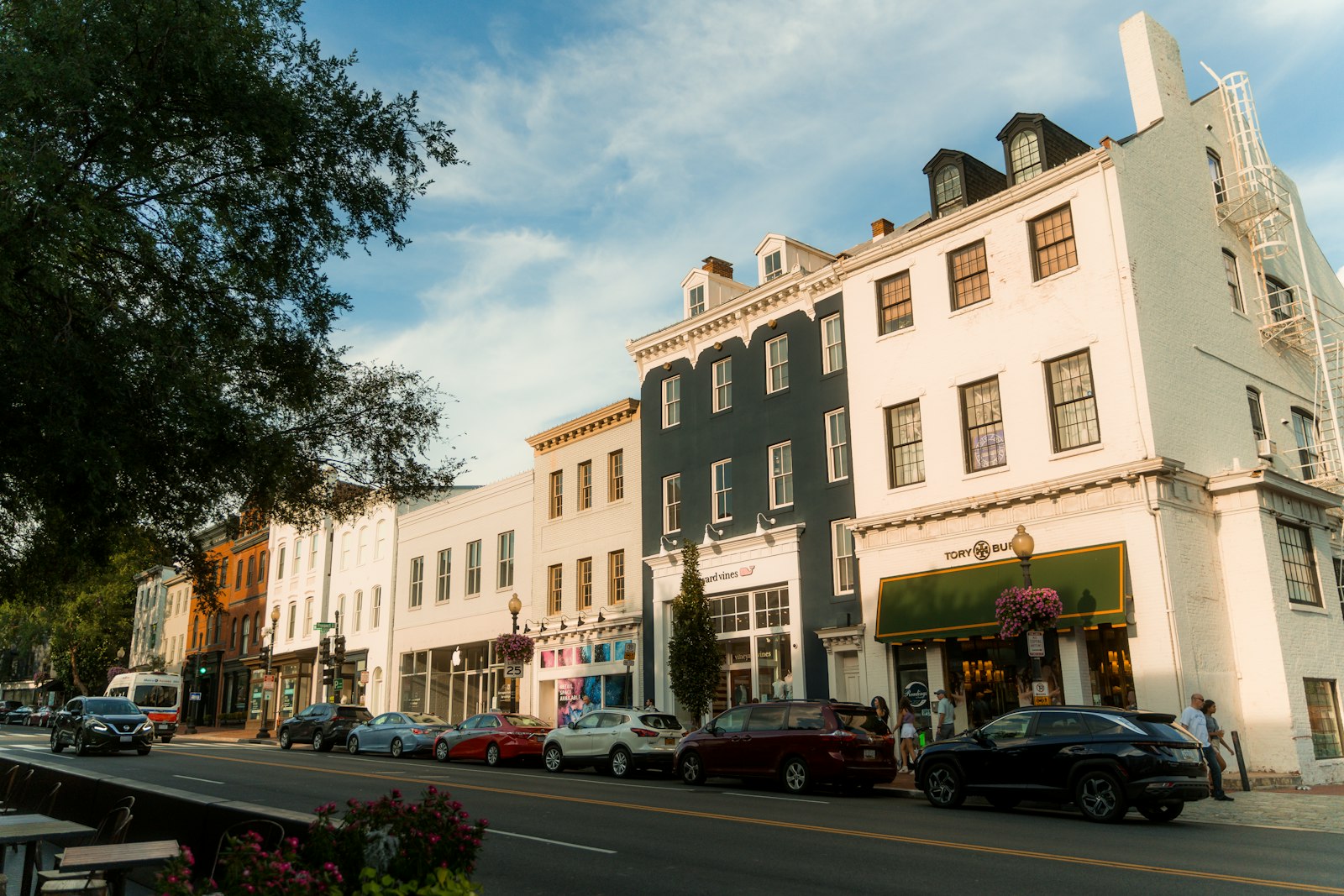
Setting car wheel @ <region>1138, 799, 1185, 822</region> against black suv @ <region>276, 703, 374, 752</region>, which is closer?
car wheel @ <region>1138, 799, 1185, 822</region>

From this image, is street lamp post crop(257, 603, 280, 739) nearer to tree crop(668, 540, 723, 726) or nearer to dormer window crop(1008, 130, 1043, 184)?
tree crop(668, 540, 723, 726)

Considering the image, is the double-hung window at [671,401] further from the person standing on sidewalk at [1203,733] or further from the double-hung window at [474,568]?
the person standing on sidewalk at [1203,733]

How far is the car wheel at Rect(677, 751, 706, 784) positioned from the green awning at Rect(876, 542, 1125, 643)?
19.0 ft

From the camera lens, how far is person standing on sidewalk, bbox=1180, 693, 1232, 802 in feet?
56.0

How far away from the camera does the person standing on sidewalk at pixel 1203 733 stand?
1706 cm

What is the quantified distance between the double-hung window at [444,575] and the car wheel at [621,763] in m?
19.6

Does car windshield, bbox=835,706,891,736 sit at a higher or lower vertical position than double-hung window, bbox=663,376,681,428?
lower

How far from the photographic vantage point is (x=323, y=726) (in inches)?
1332

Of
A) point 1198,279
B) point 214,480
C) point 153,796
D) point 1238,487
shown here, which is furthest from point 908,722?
point 153,796

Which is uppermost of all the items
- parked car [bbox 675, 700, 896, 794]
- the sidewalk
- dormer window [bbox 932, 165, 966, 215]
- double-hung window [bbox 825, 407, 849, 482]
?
dormer window [bbox 932, 165, 966, 215]

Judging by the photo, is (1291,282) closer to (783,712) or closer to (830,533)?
(830,533)

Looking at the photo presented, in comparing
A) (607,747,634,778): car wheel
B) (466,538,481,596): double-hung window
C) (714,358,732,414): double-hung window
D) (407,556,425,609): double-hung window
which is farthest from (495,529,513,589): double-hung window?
(607,747,634,778): car wheel

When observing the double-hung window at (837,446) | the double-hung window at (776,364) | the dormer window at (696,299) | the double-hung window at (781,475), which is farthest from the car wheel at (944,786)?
the dormer window at (696,299)

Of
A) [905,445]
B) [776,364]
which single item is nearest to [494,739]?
[776,364]
